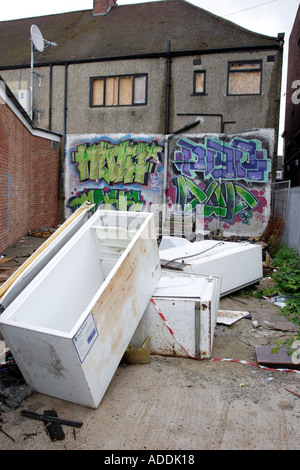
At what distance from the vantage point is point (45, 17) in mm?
16688

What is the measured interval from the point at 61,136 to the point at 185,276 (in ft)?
36.3

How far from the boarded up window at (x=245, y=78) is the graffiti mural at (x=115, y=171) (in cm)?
319

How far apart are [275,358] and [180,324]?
108 centimetres

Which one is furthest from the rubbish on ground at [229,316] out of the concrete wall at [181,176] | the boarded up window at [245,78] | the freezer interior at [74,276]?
the boarded up window at [245,78]

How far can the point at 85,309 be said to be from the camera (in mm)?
3322

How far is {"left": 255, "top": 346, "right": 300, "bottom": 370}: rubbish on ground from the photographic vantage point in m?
3.66

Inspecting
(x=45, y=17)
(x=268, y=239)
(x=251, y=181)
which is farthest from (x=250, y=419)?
(x=45, y=17)

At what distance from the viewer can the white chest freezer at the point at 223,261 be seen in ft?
18.2

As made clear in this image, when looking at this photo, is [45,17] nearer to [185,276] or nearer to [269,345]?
[185,276]

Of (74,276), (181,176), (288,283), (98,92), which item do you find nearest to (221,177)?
(181,176)

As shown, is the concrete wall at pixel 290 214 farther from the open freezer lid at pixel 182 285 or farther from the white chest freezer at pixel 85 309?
the white chest freezer at pixel 85 309

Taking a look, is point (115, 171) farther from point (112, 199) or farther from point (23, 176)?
point (23, 176)
